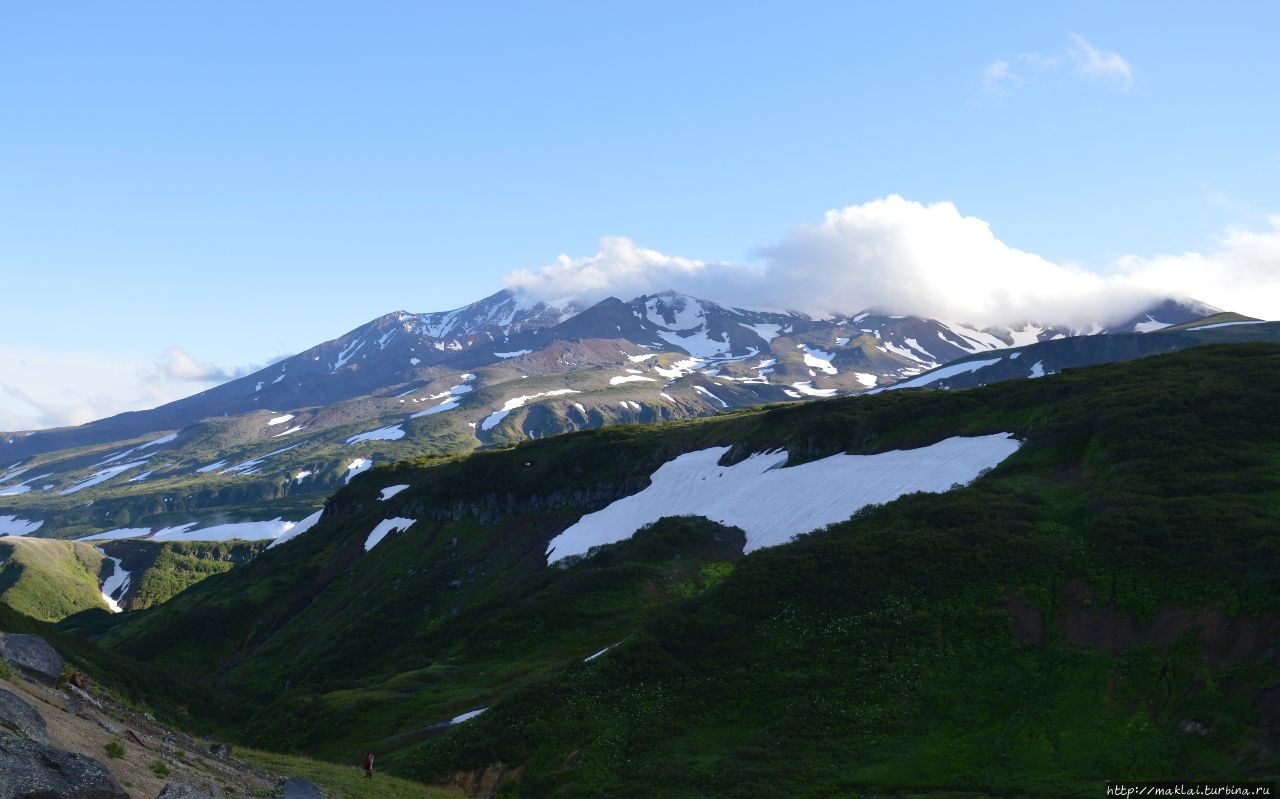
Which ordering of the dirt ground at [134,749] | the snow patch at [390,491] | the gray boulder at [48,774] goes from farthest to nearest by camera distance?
1. the snow patch at [390,491]
2. the dirt ground at [134,749]
3. the gray boulder at [48,774]

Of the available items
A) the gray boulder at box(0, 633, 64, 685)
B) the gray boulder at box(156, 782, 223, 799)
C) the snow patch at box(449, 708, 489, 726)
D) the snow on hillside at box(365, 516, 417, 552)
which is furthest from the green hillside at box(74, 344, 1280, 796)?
the snow on hillside at box(365, 516, 417, 552)

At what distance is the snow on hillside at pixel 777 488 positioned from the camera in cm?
7612

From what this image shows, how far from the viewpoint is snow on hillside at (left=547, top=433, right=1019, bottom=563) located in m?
76.1

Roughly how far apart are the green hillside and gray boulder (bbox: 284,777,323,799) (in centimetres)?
1384

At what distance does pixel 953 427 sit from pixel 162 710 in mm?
73886

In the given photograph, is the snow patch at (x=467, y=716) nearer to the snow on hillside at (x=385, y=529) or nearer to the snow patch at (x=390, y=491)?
the snow on hillside at (x=385, y=529)

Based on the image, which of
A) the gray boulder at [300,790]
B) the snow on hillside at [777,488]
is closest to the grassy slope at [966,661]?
the snow on hillside at [777,488]

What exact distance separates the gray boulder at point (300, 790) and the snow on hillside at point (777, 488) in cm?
5215

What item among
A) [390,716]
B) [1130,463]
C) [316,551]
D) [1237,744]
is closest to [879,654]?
[1237,744]

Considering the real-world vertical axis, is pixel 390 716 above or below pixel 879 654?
below

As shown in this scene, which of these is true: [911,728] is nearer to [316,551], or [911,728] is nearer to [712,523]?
[712,523]

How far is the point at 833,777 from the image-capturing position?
120ft

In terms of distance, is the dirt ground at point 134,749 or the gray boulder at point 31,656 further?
the gray boulder at point 31,656

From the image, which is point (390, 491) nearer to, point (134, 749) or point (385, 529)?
point (385, 529)
